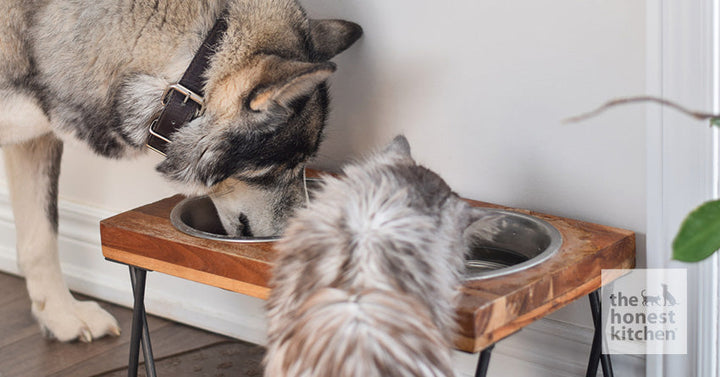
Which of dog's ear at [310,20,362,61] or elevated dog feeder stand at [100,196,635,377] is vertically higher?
dog's ear at [310,20,362,61]

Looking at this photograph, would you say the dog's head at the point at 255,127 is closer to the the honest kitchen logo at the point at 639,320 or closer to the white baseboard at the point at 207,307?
the white baseboard at the point at 207,307

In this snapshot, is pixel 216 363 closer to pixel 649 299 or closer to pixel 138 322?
pixel 138 322

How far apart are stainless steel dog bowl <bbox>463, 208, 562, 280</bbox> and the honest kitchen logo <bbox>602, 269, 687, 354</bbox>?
0.15 meters

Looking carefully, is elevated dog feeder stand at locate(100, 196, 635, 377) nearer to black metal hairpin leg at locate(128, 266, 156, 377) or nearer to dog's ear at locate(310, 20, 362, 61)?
black metal hairpin leg at locate(128, 266, 156, 377)

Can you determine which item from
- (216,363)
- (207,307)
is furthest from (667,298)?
(207,307)

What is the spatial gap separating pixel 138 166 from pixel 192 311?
45cm

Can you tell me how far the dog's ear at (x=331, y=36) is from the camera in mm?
1531

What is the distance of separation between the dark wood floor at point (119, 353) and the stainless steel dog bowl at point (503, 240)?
0.69 m

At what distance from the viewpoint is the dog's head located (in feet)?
4.33

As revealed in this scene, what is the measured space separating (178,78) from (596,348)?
0.93 meters

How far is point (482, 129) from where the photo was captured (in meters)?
1.53

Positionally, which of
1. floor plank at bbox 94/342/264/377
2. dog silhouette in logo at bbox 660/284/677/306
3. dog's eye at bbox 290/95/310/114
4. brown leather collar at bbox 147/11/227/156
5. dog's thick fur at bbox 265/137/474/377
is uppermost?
brown leather collar at bbox 147/11/227/156

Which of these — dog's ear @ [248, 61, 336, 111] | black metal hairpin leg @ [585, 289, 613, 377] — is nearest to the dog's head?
dog's ear @ [248, 61, 336, 111]

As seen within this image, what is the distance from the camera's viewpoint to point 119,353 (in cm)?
195
